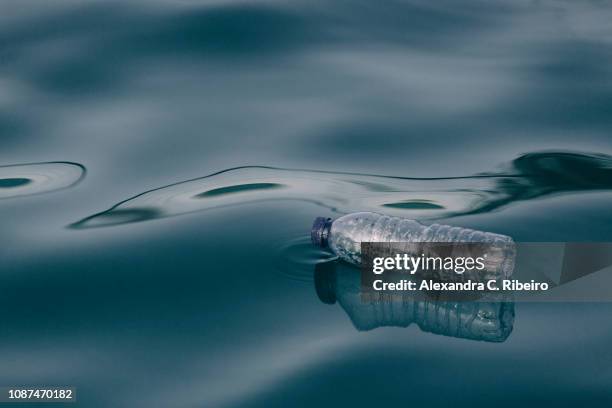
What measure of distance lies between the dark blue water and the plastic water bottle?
0.32 feet

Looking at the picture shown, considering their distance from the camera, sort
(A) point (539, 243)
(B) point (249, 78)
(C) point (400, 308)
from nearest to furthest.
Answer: (C) point (400, 308) → (A) point (539, 243) → (B) point (249, 78)

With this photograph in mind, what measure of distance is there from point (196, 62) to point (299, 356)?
105 inches

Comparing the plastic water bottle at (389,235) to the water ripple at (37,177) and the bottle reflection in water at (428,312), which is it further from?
the water ripple at (37,177)

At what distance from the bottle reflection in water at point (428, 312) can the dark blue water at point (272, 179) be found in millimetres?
40

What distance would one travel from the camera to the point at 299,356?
9.29 feet

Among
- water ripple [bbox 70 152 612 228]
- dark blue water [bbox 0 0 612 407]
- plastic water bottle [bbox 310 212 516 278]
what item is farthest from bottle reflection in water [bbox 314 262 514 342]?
water ripple [bbox 70 152 612 228]

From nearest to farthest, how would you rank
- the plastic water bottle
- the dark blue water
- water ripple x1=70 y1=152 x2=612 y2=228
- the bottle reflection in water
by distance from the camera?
the dark blue water, the bottle reflection in water, the plastic water bottle, water ripple x1=70 y1=152 x2=612 y2=228

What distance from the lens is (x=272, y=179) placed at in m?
4.04

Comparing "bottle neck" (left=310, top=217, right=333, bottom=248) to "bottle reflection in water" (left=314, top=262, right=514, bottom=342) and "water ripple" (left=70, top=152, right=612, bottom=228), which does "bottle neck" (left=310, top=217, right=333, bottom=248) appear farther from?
"water ripple" (left=70, top=152, right=612, bottom=228)

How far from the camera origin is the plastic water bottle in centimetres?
327

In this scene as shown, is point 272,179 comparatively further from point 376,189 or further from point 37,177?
point 37,177

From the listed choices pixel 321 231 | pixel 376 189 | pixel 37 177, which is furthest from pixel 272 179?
pixel 37 177

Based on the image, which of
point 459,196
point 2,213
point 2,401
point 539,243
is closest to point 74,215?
point 2,213

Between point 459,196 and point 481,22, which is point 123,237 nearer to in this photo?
point 459,196
